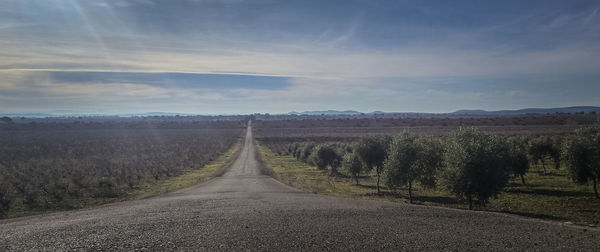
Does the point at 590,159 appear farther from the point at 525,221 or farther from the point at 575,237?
the point at 575,237

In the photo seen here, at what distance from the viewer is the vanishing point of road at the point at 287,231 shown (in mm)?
14438

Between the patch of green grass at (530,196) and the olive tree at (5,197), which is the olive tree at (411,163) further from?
the olive tree at (5,197)

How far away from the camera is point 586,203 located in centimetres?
2845

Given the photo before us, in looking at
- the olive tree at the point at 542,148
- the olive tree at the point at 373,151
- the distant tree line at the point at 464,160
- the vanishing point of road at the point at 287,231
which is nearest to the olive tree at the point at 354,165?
the distant tree line at the point at 464,160

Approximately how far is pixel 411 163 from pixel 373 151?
31.5 ft

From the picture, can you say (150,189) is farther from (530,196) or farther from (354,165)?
(530,196)

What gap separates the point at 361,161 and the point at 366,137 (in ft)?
11.6

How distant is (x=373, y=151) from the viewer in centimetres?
4238

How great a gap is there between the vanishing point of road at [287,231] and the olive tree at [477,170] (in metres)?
6.06

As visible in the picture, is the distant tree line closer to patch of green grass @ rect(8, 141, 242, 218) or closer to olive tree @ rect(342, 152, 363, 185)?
olive tree @ rect(342, 152, 363, 185)

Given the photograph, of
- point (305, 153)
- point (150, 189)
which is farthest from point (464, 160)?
point (305, 153)

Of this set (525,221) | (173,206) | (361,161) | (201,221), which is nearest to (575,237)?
(525,221)

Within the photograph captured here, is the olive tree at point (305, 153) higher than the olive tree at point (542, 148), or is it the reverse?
the olive tree at point (542, 148)

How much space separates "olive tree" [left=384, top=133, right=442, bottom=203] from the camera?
108 ft
